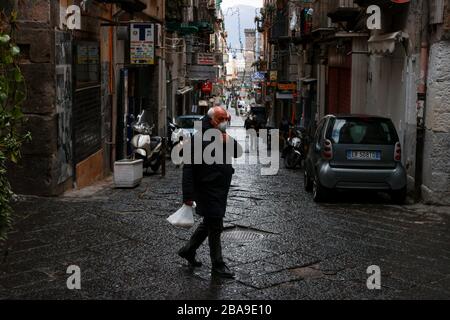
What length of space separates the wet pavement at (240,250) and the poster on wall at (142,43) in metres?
7.36

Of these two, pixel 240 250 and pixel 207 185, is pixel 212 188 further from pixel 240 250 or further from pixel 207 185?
pixel 240 250

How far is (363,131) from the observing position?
1166 cm

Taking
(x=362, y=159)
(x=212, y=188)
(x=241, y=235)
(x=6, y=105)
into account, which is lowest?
(x=241, y=235)

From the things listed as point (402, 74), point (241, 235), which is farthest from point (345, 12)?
point (241, 235)

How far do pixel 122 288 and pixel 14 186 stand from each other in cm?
535

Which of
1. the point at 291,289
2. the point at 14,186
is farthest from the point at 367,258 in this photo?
the point at 14,186

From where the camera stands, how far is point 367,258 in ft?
25.1

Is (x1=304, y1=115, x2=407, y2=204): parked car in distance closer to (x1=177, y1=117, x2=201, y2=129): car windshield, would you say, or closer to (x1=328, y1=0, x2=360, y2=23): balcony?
(x1=328, y1=0, x2=360, y2=23): balcony

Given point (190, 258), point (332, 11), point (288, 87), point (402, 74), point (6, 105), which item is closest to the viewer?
point (6, 105)

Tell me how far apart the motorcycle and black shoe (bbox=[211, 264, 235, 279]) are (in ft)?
44.0

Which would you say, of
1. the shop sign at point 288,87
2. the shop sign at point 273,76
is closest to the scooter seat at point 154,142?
the shop sign at point 288,87

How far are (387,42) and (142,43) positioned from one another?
295 inches

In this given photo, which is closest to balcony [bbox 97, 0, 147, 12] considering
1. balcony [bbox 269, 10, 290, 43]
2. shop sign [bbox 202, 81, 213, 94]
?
balcony [bbox 269, 10, 290, 43]

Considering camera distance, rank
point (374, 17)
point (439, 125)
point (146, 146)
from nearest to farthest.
Answer: point (439, 125) < point (374, 17) < point (146, 146)
